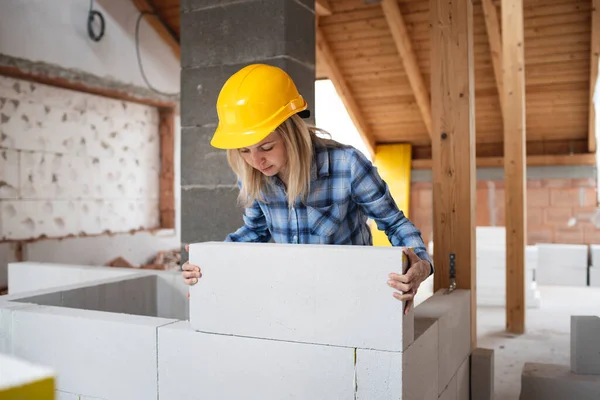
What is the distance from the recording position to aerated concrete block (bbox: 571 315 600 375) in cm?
264

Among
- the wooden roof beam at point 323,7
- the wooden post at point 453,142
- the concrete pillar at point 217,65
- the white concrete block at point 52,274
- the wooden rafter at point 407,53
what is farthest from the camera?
the wooden roof beam at point 323,7

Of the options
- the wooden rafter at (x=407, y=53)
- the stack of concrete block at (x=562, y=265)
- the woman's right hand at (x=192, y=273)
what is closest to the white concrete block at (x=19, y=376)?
the woman's right hand at (x=192, y=273)

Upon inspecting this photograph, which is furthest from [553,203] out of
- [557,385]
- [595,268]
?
[557,385]

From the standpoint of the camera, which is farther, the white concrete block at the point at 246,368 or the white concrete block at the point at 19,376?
the white concrete block at the point at 246,368

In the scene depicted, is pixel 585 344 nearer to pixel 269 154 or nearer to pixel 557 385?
pixel 557 385

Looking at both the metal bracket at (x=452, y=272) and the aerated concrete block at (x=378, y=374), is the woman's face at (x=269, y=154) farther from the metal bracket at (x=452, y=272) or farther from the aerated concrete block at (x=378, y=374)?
the metal bracket at (x=452, y=272)

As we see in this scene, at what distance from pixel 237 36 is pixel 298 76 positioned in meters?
0.46

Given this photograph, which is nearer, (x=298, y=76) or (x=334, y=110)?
(x=298, y=76)

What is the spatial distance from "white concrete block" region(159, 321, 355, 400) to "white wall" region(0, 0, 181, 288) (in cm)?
358

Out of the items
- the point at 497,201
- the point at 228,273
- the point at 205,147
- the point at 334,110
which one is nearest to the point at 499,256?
the point at 497,201

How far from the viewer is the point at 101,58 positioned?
5.80 m

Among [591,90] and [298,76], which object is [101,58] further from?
[591,90]

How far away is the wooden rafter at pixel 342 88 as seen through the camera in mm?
6539

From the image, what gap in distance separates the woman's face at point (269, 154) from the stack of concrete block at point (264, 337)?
34cm
